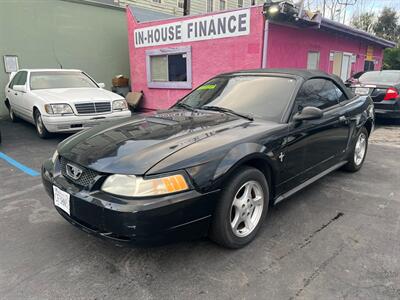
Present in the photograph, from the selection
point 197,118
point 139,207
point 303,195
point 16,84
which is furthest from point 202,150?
point 16,84

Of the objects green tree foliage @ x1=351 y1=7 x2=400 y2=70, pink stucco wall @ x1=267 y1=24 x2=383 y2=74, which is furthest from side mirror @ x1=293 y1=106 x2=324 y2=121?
green tree foliage @ x1=351 y1=7 x2=400 y2=70

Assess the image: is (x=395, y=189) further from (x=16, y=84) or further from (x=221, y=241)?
(x=16, y=84)

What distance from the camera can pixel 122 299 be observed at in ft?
6.90

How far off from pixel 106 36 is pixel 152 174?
1125 centimetres

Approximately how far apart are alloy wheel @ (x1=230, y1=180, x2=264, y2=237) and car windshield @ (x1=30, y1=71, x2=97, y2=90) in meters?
6.07

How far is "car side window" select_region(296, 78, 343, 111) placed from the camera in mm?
3348

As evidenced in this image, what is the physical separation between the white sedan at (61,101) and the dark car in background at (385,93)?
20.8 ft

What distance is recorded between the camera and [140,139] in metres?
2.61

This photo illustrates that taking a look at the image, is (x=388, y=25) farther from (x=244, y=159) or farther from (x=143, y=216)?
(x=143, y=216)

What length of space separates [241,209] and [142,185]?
3.09 ft

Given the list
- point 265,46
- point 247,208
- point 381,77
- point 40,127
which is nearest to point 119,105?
point 40,127

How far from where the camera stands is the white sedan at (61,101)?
624 centimetres

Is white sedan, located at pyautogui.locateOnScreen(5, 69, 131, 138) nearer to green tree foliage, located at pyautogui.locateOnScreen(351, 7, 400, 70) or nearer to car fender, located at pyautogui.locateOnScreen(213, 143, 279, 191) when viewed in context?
car fender, located at pyautogui.locateOnScreen(213, 143, 279, 191)

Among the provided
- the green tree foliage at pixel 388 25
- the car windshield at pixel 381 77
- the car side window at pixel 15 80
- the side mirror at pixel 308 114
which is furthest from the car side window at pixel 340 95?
the green tree foliage at pixel 388 25
